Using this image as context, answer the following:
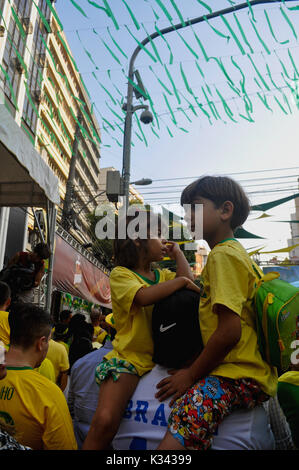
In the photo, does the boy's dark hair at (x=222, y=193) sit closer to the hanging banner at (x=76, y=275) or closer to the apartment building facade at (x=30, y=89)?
the apartment building facade at (x=30, y=89)

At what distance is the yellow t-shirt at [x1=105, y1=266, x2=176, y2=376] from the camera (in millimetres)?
1329

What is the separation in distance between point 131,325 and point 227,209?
65 cm

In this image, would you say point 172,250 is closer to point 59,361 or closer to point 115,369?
point 115,369

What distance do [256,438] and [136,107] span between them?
6.01 m

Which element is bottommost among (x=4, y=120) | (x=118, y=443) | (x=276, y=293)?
(x=118, y=443)

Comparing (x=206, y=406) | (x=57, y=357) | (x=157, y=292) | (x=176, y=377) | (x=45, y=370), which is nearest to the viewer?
(x=206, y=406)

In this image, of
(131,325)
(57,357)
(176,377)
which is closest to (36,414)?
(131,325)

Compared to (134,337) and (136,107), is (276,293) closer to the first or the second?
(134,337)

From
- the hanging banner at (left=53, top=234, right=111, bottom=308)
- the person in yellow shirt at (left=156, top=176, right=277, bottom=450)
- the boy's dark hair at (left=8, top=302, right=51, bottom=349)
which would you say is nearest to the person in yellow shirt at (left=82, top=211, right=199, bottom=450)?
the person in yellow shirt at (left=156, top=176, right=277, bottom=450)

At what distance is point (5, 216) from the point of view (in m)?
8.88

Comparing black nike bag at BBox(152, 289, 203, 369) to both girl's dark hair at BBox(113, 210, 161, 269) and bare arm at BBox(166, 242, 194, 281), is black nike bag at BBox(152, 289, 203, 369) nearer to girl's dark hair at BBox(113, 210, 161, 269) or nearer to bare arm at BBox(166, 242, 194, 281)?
bare arm at BBox(166, 242, 194, 281)

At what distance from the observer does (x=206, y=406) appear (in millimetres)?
1057

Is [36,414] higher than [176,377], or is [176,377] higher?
[176,377]

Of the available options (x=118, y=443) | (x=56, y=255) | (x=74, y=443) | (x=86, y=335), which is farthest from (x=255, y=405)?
(x=56, y=255)
